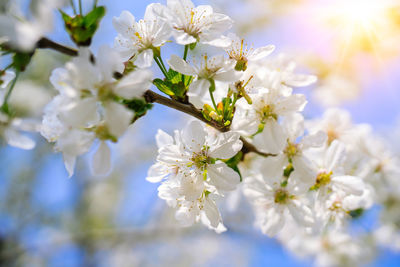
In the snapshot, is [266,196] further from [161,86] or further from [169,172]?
[161,86]

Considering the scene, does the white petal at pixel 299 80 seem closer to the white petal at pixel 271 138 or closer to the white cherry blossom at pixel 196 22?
the white petal at pixel 271 138

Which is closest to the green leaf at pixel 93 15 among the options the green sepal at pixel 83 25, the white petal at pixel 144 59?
the green sepal at pixel 83 25

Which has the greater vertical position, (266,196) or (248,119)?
(248,119)

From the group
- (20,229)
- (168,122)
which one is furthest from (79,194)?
(168,122)

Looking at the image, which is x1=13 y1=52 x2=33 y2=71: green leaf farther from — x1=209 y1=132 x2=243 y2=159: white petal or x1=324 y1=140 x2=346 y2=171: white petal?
x1=324 y1=140 x2=346 y2=171: white petal

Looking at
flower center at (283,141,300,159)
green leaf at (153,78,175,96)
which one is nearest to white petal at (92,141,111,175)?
green leaf at (153,78,175,96)

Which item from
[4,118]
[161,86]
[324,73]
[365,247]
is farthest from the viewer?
[324,73]
